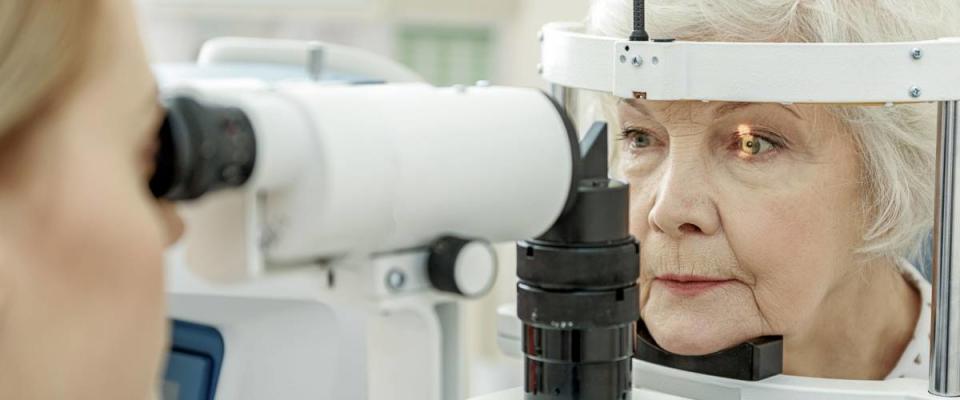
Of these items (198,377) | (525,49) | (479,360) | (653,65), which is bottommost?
(479,360)

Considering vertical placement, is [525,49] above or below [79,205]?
above

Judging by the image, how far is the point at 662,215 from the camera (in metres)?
1.10

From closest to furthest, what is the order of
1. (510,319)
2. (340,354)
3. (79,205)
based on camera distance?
(79,205), (340,354), (510,319)

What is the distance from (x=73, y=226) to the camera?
524mm

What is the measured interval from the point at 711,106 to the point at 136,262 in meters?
0.67

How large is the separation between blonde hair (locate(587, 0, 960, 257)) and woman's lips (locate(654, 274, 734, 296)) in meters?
0.15

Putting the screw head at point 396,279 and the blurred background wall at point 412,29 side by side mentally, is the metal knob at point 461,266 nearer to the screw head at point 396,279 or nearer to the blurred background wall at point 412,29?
the screw head at point 396,279

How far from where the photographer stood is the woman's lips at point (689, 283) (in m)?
1.12

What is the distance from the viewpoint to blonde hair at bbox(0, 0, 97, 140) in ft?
1.64

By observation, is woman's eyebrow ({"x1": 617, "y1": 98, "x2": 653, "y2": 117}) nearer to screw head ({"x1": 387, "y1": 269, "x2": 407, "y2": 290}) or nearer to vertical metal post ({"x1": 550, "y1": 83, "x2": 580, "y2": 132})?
vertical metal post ({"x1": 550, "y1": 83, "x2": 580, "y2": 132})

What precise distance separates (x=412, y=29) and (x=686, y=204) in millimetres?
1861

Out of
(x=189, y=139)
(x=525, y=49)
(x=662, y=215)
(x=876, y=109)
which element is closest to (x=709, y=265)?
(x=662, y=215)

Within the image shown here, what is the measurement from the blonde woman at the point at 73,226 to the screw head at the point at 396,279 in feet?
0.45

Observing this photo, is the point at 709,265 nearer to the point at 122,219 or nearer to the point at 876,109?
the point at 876,109
